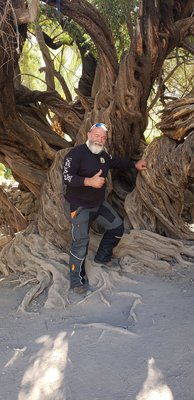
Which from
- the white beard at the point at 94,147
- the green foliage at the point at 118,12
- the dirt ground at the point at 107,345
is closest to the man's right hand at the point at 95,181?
the white beard at the point at 94,147

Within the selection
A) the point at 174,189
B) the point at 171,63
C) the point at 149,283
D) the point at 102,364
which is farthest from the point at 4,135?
the point at 171,63

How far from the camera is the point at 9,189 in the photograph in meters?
8.73

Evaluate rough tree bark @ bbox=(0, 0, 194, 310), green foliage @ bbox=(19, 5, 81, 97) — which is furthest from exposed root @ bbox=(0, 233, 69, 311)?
green foliage @ bbox=(19, 5, 81, 97)

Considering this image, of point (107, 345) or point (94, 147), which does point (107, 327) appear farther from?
point (94, 147)

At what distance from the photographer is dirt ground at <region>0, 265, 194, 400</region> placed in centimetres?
289

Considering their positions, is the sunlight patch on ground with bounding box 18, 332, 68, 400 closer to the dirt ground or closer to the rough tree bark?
the dirt ground

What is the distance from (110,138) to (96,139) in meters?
1.31

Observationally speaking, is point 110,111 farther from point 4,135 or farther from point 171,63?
point 171,63

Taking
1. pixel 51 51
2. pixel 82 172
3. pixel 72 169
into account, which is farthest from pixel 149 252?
pixel 51 51

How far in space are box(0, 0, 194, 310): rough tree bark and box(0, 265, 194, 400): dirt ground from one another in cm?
61

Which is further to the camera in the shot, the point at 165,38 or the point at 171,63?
the point at 171,63

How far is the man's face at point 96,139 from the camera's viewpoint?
4.36m

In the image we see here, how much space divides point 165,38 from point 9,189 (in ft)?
14.8

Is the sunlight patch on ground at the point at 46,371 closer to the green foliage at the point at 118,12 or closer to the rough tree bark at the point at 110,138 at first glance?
the rough tree bark at the point at 110,138
